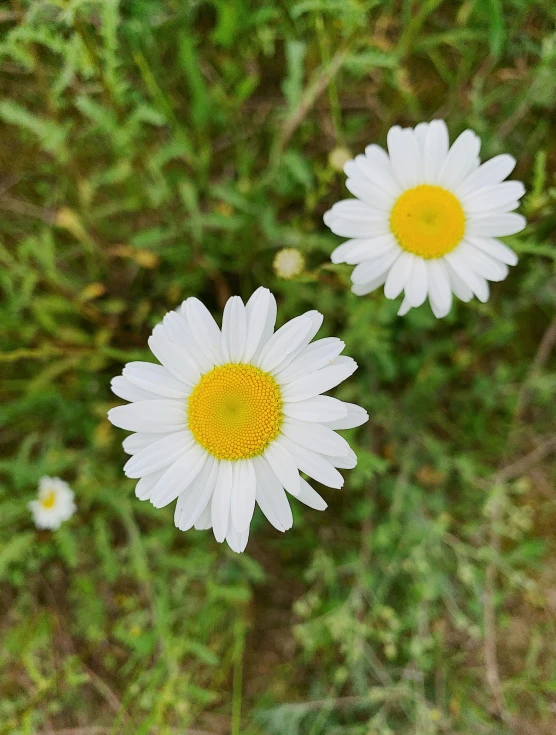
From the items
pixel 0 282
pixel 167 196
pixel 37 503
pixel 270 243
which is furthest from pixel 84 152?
pixel 37 503

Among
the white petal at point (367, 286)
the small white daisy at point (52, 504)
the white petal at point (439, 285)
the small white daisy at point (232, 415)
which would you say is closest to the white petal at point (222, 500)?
the small white daisy at point (232, 415)

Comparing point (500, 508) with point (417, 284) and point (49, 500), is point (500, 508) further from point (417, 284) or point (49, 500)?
point (49, 500)

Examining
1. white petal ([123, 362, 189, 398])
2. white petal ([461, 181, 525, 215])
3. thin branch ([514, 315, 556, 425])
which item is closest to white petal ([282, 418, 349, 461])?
white petal ([123, 362, 189, 398])

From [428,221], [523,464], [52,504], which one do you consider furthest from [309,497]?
[523,464]

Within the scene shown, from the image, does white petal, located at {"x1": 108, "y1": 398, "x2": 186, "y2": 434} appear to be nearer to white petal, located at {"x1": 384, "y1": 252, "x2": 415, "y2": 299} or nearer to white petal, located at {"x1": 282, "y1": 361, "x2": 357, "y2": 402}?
white petal, located at {"x1": 282, "y1": 361, "x2": 357, "y2": 402}

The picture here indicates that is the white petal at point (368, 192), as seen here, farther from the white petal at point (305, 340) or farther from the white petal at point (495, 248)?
the white petal at point (305, 340)
